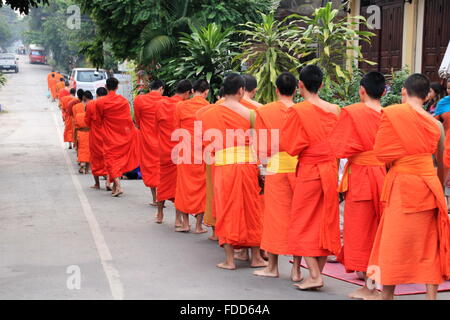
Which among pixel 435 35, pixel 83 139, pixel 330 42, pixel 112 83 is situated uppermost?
pixel 435 35

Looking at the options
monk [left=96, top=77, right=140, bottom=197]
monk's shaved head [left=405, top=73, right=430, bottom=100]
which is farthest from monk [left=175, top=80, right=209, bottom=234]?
monk's shaved head [left=405, top=73, right=430, bottom=100]

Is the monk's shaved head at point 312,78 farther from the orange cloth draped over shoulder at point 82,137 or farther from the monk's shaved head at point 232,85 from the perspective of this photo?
the orange cloth draped over shoulder at point 82,137

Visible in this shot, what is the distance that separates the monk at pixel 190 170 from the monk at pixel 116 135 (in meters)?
3.18

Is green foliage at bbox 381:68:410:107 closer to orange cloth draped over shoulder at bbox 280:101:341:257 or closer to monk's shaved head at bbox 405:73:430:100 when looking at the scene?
orange cloth draped over shoulder at bbox 280:101:341:257

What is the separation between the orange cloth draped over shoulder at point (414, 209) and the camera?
5656mm

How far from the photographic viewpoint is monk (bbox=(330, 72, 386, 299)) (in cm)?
624

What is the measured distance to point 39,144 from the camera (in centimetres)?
2119

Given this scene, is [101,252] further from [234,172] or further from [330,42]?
[330,42]

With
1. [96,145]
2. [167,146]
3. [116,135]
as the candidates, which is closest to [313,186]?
[167,146]

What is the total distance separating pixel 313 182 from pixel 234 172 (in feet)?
3.66

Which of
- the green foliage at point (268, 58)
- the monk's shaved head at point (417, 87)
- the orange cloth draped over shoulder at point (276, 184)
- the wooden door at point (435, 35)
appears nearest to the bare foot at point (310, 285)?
the orange cloth draped over shoulder at point (276, 184)

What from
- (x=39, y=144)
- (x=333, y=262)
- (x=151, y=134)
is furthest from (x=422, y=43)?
(x=39, y=144)

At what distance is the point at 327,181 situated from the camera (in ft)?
21.3

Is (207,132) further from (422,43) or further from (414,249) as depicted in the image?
(422,43)
